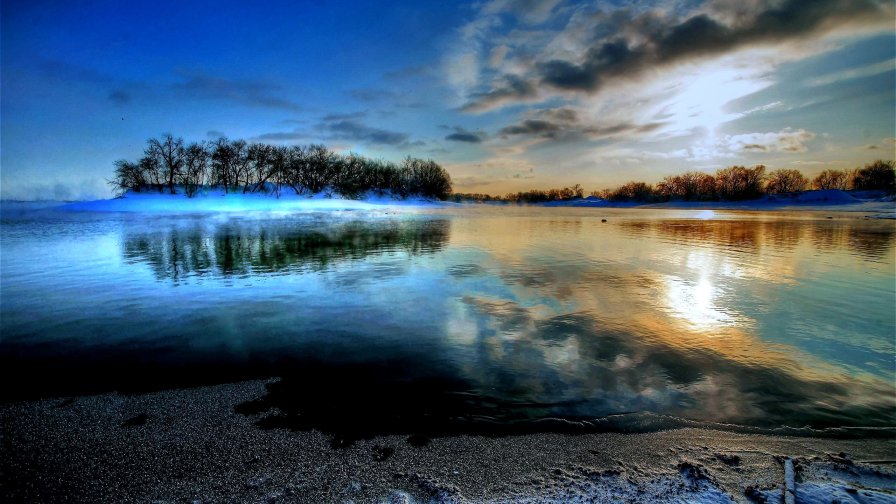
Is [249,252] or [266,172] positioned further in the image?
[266,172]

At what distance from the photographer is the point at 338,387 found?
458cm

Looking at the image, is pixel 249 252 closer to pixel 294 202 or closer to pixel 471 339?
pixel 471 339

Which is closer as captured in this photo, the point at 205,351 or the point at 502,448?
the point at 502,448

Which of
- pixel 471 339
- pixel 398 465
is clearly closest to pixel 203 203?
pixel 471 339

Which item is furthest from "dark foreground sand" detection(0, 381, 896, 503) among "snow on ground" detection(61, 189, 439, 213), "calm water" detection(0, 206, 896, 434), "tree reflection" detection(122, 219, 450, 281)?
"snow on ground" detection(61, 189, 439, 213)

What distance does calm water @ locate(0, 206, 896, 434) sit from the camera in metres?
4.27

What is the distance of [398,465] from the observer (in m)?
3.20

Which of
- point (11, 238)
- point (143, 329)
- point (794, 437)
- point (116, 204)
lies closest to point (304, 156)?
point (116, 204)

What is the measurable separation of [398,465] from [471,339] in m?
3.06

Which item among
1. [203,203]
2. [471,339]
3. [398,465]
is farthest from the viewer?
[203,203]

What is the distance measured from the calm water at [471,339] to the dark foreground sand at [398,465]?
0.36m

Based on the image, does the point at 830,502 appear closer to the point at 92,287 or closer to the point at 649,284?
the point at 649,284

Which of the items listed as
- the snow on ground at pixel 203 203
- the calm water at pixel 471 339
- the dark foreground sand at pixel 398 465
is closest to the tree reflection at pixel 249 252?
the calm water at pixel 471 339

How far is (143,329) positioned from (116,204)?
65914mm
